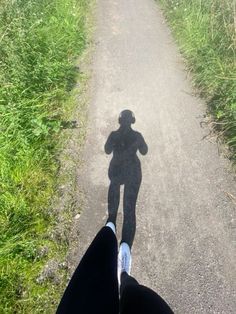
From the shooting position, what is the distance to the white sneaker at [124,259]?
2873 mm

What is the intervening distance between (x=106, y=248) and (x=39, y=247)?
1.17m

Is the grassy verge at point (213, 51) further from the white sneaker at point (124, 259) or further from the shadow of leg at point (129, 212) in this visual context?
the white sneaker at point (124, 259)

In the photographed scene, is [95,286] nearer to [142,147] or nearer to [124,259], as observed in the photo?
[124,259]

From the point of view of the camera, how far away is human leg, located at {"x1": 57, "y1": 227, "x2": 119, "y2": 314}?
1776mm

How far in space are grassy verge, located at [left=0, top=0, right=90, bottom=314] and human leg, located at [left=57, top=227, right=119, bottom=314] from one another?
0.98 metres

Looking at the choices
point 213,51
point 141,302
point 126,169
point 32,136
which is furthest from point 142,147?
point 141,302

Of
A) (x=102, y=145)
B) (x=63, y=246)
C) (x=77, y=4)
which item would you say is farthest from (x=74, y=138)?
(x=77, y=4)

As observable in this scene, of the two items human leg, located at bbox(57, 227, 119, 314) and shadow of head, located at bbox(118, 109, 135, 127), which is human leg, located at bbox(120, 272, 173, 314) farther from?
shadow of head, located at bbox(118, 109, 135, 127)

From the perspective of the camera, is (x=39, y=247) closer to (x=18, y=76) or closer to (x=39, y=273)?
(x=39, y=273)

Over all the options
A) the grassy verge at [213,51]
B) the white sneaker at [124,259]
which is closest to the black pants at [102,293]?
the white sneaker at [124,259]

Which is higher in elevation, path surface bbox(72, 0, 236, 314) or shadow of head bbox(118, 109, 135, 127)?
shadow of head bbox(118, 109, 135, 127)

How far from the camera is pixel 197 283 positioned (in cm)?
287

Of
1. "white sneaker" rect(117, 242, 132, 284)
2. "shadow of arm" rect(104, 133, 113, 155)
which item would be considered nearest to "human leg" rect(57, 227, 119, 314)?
"white sneaker" rect(117, 242, 132, 284)

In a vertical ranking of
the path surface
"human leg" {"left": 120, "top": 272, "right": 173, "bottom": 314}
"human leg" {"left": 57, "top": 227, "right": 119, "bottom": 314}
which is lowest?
the path surface
